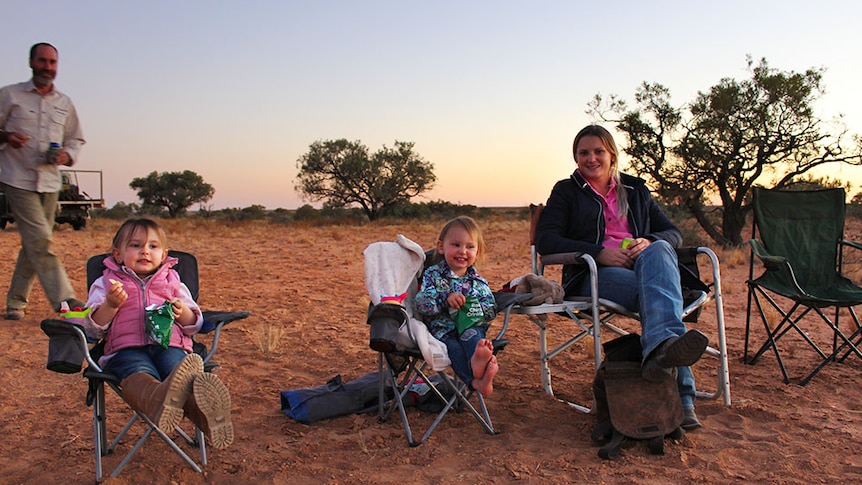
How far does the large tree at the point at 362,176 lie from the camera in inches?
1344

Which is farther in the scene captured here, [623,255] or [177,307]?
[623,255]

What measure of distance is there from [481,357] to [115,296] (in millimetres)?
1574

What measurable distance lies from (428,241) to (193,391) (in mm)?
14584

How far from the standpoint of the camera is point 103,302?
2928 mm

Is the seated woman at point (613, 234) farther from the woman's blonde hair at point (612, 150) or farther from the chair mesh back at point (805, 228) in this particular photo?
the chair mesh back at point (805, 228)

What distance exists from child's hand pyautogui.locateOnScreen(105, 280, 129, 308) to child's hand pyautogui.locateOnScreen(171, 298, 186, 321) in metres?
0.22

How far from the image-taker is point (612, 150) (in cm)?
396

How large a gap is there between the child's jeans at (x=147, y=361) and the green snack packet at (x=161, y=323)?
5 cm

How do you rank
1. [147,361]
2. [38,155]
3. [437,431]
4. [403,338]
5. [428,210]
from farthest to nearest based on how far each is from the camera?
[428,210] → [38,155] → [437,431] → [403,338] → [147,361]

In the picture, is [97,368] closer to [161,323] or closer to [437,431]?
[161,323]

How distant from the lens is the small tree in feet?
148

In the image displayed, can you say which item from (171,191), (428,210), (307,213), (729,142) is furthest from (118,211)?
(729,142)

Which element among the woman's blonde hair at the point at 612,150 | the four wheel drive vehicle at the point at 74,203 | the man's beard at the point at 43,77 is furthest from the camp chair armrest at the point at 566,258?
the four wheel drive vehicle at the point at 74,203

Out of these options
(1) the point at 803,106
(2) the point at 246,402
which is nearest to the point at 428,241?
(1) the point at 803,106
